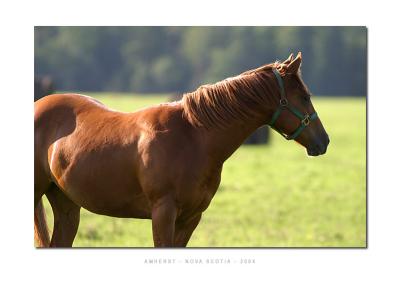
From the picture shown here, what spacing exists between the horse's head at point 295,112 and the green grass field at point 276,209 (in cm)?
428

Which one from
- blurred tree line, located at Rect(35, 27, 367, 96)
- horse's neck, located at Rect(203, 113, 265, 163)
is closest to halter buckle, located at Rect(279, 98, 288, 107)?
horse's neck, located at Rect(203, 113, 265, 163)

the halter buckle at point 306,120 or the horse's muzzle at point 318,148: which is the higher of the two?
the halter buckle at point 306,120

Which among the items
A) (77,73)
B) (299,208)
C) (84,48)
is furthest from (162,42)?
(299,208)

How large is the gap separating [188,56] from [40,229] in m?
15.1

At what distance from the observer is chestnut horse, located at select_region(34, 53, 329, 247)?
531 cm

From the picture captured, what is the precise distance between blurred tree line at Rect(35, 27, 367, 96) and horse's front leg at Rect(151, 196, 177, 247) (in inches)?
203

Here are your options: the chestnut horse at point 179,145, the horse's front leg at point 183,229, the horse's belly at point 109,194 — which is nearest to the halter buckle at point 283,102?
the chestnut horse at point 179,145

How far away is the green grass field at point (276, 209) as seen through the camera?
10.7m

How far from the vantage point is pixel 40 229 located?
20.4 ft

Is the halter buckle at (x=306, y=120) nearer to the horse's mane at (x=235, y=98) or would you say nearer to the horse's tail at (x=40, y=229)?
the horse's mane at (x=235, y=98)

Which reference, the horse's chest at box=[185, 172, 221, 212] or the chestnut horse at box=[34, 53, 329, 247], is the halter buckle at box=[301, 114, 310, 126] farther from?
the horse's chest at box=[185, 172, 221, 212]

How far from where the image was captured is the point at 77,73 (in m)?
16.2
